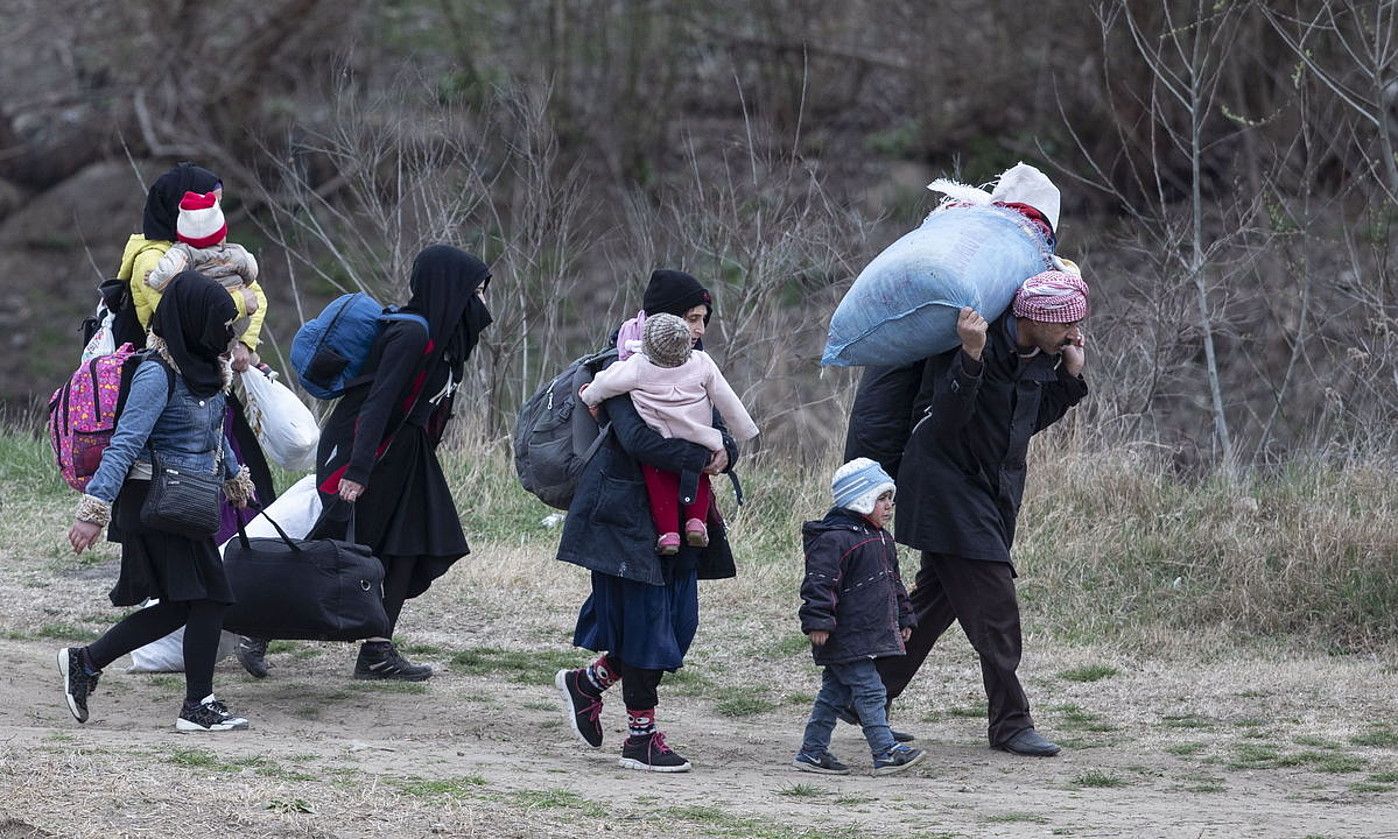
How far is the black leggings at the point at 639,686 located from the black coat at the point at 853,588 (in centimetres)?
49

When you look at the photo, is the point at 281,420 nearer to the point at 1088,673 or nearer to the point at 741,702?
the point at 741,702

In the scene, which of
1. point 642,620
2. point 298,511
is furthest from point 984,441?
point 298,511

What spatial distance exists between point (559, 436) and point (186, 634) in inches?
51.7

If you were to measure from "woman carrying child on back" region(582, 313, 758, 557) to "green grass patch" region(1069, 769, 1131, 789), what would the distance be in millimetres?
1334

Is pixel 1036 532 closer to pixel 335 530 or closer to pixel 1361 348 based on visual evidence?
pixel 1361 348

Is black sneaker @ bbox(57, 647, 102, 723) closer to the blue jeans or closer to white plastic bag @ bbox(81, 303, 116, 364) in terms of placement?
white plastic bag @ bbox(81, 303, 116, 364)

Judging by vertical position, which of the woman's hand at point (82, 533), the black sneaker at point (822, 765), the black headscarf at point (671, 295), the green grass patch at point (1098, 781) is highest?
the black headscarf at point (671, 295)

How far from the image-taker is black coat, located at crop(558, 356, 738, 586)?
5.36 metres

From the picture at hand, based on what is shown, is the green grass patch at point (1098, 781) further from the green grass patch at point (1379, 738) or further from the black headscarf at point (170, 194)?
the black headscarf at point (170, 194)

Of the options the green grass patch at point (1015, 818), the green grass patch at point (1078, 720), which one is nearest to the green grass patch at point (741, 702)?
the green grass patch at point (1078, 720)

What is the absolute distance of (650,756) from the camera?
5.46m

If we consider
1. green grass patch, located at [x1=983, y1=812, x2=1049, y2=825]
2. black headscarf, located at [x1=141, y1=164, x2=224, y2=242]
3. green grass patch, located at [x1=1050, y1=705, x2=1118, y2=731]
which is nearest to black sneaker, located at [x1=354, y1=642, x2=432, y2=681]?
black headscarf, located at [x1=141, y1=164, x2=224, y2=242]

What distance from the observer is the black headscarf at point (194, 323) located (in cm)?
543

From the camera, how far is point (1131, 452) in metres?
9.56
